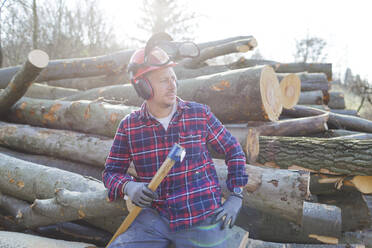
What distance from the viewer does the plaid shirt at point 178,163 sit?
1.84 m

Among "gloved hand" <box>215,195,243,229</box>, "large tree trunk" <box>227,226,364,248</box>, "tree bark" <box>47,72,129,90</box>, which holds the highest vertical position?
"tree bark" <box>47,72,129,90</box>

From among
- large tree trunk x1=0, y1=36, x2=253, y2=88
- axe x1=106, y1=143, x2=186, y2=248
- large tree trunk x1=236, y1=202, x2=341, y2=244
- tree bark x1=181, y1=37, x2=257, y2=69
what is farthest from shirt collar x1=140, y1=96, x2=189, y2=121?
large tree trunk x1=0, y1=36, x2=253, y2=88

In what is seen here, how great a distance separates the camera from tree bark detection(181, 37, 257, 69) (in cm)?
513

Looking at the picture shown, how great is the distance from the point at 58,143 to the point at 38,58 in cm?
118

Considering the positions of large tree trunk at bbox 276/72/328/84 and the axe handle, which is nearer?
the axe handle

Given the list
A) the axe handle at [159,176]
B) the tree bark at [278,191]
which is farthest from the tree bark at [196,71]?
the axe handle at [159,176]

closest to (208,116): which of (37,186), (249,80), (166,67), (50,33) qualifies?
(166,67)

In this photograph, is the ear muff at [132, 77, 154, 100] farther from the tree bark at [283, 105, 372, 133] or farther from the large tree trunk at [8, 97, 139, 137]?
the tree bark at [283, 105, 372, 133]

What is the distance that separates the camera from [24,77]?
3.75m

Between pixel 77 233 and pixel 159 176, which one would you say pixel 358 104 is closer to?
pixel 77 233

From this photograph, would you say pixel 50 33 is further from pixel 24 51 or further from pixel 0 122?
pixel 0 122

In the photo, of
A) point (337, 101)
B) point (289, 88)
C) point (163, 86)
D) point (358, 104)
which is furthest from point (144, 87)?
point (358, 104)

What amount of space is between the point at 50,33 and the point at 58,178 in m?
16.2

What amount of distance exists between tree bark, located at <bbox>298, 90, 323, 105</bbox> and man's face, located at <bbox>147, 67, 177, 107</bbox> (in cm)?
568
